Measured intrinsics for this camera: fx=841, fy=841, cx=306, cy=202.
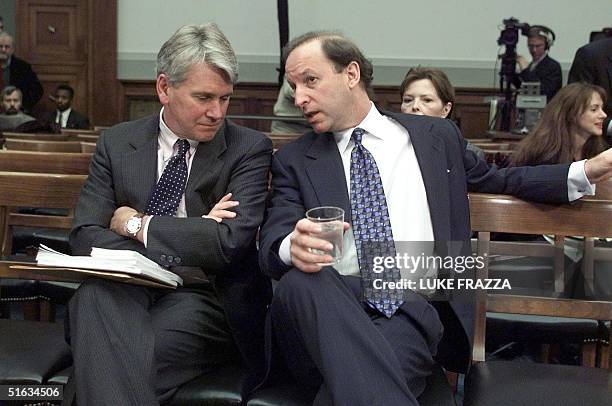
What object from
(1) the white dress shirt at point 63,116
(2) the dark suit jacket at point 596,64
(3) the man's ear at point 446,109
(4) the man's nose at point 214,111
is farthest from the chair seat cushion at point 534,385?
(1) the white dress shirt at point 63,116

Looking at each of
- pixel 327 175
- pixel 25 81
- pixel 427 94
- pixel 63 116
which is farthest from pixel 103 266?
pixel 25 81

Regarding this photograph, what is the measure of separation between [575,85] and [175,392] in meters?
2.34

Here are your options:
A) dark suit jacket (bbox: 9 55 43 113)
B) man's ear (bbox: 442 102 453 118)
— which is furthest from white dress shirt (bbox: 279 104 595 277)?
dark suit jacket (bbox: 9 55 43 113)

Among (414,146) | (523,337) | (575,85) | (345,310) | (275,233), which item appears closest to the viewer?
(345,310)

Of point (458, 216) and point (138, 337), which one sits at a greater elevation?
point (458, 216)

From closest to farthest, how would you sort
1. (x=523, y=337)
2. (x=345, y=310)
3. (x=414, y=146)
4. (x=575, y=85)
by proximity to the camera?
(x=345, y=310), (x=414, y=146), (x=523, y=337), (x=575, y=85)

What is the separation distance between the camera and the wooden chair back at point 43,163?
9.46 ft

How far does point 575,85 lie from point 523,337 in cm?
140

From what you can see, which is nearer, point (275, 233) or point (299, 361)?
point (299, 361)

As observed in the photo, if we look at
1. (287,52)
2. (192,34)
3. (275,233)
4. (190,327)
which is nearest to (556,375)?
(275,233)

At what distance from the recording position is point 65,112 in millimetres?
8727

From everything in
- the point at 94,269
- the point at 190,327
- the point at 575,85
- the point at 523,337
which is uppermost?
the point at 575,85

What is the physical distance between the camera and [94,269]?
1.91 m

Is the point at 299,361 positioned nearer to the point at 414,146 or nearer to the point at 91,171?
the point at 414,146
